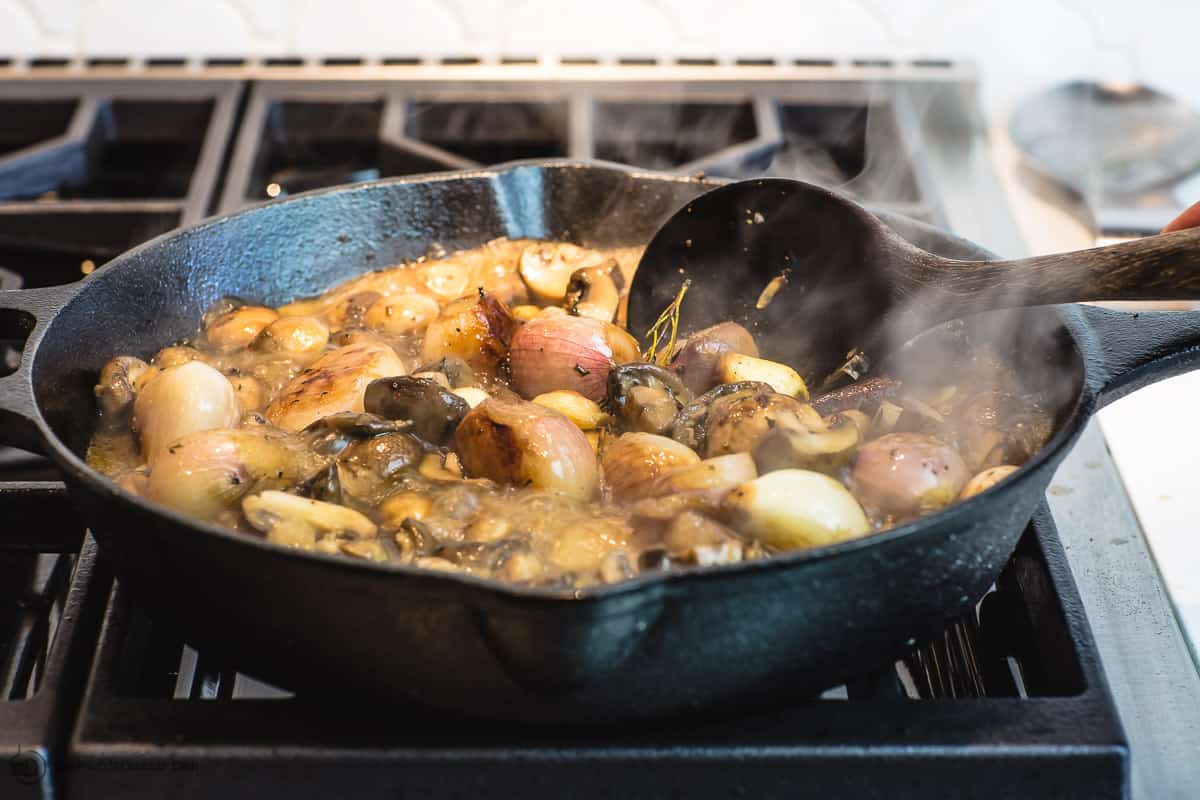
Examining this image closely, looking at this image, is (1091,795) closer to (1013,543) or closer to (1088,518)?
(1013,543)

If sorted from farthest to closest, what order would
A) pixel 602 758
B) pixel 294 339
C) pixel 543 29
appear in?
pixel 543 29
pixel 294 339
pixel 602 758

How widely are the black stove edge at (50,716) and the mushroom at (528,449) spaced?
1.24ft

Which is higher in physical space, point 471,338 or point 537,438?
point 471,338

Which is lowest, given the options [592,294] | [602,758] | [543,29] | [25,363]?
[602,758]

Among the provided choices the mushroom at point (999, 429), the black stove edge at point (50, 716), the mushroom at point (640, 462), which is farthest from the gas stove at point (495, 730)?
the mushroom at point (640, 462)

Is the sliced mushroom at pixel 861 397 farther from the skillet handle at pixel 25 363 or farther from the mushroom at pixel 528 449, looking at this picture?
the skillet handle at pixel 25 363

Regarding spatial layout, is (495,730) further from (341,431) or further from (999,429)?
(999,429)

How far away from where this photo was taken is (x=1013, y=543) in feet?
3.10

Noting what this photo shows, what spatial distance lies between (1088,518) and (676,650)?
762 mm

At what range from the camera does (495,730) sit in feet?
2.87

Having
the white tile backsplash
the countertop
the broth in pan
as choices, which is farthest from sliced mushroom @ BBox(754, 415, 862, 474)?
the white tile backsplash

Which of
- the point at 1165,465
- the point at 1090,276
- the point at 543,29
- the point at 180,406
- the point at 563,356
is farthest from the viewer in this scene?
the point at 543,29

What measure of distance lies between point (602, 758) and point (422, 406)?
0.39 metres

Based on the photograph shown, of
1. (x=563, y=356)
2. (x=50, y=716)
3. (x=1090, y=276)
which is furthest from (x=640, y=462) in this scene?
(x=50, y=716)
